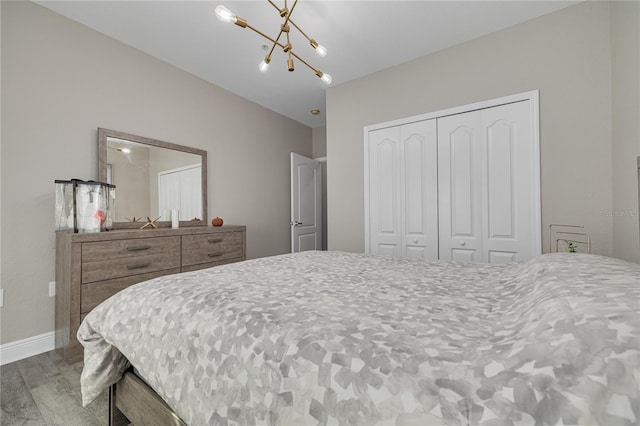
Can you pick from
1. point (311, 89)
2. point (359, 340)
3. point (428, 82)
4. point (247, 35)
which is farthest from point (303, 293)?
point (311, 89)

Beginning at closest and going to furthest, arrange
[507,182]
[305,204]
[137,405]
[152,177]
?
[137,405]
[507,182]
[152,177]
[305,204]

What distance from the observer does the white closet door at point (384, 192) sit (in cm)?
313

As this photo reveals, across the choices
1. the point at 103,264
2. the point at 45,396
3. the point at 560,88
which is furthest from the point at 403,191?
the point at 45,396

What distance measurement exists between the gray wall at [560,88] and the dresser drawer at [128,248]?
2.89 m

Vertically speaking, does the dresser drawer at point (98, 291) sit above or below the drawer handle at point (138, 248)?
below

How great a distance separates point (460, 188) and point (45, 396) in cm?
351

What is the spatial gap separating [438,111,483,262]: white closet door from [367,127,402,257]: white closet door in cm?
46

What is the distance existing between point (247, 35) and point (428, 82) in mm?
1921

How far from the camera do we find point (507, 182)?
99.0 inches

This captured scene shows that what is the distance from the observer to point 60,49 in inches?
92.4

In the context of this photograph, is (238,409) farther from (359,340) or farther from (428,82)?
(428,82)

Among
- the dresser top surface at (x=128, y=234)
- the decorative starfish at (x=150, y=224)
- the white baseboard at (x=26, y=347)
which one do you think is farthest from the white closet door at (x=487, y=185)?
the white baseboard at (x=26, y=347)

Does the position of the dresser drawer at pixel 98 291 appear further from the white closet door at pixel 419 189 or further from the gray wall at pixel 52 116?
the white closet door at pixel 419 189

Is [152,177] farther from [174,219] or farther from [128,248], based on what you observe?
[128,248]
